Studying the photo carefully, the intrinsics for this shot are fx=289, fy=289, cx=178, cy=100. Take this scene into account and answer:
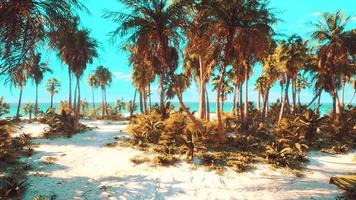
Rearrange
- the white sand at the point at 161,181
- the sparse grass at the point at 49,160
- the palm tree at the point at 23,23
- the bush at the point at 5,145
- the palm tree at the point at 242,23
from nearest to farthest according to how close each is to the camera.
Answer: the palm tree at the point at 23,23 → the white sand at the point at 161,181 → the bush at the point at 5,145 → the sparse grass at the point at 49,160 → the palm tree at the point at 242,23

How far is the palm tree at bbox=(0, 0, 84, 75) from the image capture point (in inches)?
248

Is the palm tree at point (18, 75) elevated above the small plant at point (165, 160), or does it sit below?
above

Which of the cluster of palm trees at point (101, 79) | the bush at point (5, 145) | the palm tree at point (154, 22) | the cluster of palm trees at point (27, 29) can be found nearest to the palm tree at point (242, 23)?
the palm tree at point (154, 22)

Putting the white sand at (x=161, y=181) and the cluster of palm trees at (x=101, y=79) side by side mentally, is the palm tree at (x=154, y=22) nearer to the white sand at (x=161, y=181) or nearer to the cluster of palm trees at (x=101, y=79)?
the white sand at (x=161, y=181)

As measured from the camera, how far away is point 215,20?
17.0 meters

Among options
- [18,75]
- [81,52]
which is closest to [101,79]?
[81,52]

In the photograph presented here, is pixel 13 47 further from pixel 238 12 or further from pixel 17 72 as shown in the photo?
pixel 238 12

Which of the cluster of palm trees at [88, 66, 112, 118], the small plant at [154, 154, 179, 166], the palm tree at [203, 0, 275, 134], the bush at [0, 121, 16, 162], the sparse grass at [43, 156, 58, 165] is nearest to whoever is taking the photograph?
the bush at [0, 121, 16, 162]

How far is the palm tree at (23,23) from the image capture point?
629cm

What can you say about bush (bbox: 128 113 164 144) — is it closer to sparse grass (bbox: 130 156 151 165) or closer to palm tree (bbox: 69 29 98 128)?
sparse grass (bbox: 130 156 151 165)

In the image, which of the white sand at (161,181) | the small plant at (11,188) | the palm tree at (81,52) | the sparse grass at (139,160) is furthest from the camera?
the palm tree at (81,52)

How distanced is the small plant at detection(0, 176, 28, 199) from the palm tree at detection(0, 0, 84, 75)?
6.27 metres

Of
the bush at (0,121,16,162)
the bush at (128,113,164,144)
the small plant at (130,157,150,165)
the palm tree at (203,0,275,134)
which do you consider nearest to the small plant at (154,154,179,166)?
the small plant at (130,157,150,165)

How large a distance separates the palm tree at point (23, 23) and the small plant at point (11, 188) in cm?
627
